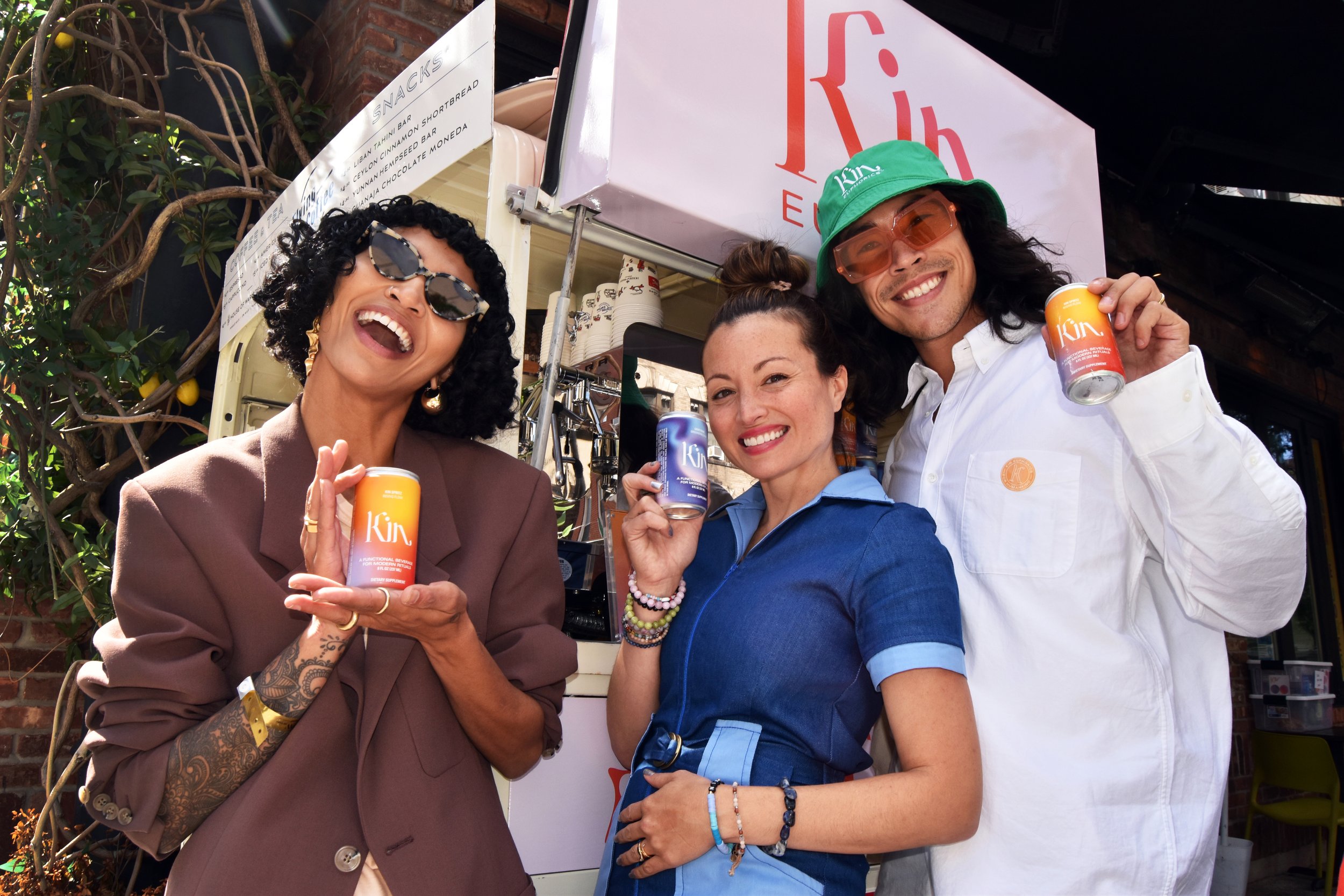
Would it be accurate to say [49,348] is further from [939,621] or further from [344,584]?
[939,621]

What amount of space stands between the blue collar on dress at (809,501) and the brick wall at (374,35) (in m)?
Answer: 2.81

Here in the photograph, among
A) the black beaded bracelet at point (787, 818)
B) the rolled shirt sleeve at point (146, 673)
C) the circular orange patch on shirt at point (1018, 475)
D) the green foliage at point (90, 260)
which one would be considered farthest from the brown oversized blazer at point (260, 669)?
the green foliage at point (90, 260)

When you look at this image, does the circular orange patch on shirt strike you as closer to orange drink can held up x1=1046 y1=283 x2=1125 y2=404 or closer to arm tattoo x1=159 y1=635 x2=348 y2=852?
orange drink can held up x1=1046 y1=283 x2=1125 y2=404

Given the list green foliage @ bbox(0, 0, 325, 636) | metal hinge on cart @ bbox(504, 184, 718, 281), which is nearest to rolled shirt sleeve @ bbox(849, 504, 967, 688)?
metal hinge on cart @ bbox(504, 184, 718, 281)

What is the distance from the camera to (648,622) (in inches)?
61.5

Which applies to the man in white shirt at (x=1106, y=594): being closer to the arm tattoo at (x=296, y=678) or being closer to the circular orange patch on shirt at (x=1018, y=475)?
the circular orange patch on shirt at (x=1018, y=475)

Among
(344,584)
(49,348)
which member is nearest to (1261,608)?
(344,584)

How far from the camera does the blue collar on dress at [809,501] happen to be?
1.50m

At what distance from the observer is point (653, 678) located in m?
1.57

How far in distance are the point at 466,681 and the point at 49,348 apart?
9.87 feet

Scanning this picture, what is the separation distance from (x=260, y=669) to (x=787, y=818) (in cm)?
79

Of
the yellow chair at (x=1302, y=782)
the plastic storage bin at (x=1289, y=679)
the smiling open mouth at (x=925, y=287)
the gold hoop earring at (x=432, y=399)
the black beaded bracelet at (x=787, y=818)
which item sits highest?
the smiling open mouth at (x=925, y=287)

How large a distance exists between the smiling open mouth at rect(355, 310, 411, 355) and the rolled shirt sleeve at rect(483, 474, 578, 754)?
1.12 ft

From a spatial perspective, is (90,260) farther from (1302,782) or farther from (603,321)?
(1302,782)
